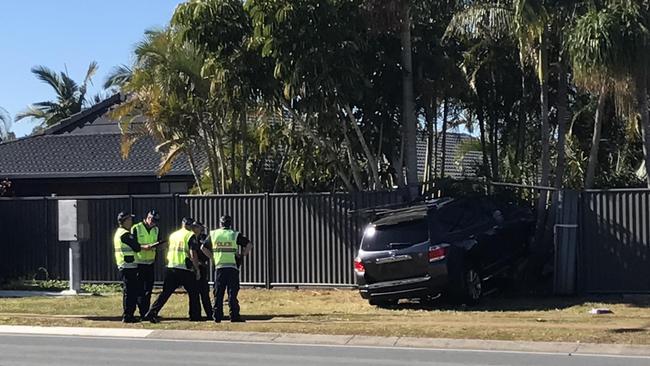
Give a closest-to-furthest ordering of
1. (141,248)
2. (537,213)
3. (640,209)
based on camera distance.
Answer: (141,248), (640,209), (537,213)

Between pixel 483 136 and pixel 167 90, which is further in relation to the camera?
pixel 483 136

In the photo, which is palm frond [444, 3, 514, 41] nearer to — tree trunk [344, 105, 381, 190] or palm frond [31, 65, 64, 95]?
tree trunk [344, 105, 381, 190]

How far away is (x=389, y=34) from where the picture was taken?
1917cm

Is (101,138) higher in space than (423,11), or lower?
lower

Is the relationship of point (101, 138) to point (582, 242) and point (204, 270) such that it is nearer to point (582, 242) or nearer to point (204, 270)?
point (204, 270)

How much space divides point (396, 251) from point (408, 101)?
4.64 metres

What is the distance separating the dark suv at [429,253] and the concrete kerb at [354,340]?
99.8 inches

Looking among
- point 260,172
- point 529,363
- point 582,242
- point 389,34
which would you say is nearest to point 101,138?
point 260,172

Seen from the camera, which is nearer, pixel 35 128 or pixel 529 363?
pixel 529 363

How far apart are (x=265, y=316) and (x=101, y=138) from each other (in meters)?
16.6

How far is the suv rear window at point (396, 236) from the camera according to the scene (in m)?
15.5

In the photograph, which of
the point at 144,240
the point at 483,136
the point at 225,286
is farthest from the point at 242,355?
the point at 483,136

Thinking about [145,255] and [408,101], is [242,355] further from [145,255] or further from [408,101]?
[408,101]

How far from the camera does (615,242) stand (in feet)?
54.7
